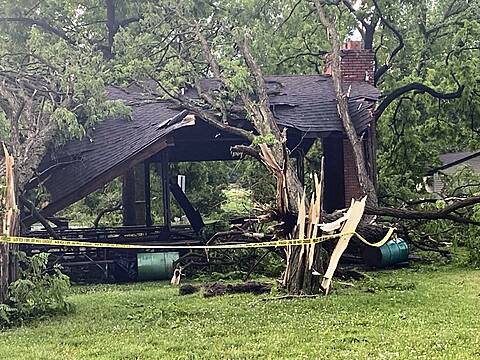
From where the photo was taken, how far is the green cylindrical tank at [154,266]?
40.2 ft

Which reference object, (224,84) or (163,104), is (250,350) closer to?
(224,84)

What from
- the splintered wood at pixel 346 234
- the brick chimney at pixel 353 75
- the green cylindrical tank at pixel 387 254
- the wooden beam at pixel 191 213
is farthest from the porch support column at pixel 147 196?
the splintered wood at pixel 346 234

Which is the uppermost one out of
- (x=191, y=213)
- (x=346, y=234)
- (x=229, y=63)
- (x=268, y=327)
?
(x=229, y=63)

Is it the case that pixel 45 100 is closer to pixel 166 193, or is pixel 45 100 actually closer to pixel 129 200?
pixel 166 193

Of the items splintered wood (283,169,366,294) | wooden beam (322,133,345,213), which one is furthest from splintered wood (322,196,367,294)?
wooden beam (322,133,345,213)

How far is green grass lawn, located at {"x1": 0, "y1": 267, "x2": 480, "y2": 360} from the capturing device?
6000 millimetres

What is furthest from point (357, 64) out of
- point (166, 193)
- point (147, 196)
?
point (147, 196)

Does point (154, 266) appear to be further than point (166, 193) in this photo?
No

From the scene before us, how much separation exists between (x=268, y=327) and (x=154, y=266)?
18.0ft

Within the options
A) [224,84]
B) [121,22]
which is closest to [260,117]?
[224,84]

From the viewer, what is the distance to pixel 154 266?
1227cm

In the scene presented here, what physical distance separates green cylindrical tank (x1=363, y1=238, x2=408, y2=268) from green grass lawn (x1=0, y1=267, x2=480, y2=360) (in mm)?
2434

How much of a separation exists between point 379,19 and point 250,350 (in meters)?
13.0

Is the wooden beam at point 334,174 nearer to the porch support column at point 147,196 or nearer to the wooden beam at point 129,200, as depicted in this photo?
the porch support column at point 147,196
